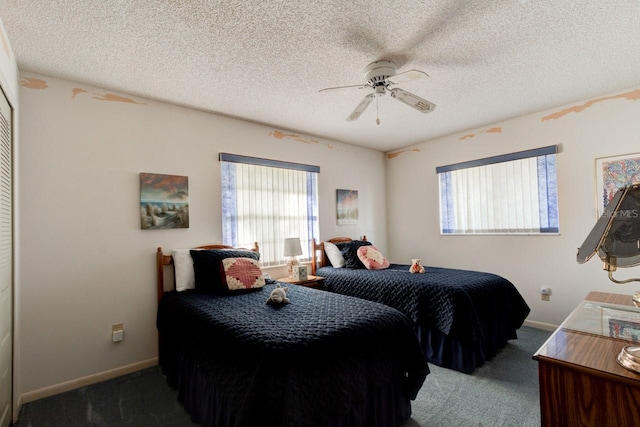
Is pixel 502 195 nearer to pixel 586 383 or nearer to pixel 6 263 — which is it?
pixel 586 383

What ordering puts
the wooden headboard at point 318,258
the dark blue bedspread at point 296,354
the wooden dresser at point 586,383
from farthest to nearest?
the wooden headboard at point 318,258 < the dark blue bedspread at point 296,354 < the wooden dresser at point 586,383

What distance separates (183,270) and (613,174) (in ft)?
14.0

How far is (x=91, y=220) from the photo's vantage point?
258 centimetres

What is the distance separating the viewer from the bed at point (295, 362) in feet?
4.55

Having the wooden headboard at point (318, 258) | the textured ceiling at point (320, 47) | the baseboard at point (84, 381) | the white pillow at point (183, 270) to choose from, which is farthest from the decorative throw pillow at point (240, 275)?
the textured ceiling at point (320, 47)

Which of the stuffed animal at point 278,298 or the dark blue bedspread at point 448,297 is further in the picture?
the dark blue bedspread at point 448,297

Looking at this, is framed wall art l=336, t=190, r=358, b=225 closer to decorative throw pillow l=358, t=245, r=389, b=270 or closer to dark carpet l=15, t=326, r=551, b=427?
decorative throw pillow l=358, t=245, r=389, b=270

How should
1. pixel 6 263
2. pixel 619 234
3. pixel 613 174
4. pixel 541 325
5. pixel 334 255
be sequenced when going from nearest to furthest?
pixel 619 234, pixel 6 263, pixel 613 174, pixel 541 325, pixel 334 255

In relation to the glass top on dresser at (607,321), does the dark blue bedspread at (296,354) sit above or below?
below

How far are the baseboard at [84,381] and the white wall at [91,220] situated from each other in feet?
0.04

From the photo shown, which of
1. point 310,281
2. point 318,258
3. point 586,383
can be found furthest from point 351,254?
point 586,383

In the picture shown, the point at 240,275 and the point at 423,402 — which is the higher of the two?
the point at 240,275

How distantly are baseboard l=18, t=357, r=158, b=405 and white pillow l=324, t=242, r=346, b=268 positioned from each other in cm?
218

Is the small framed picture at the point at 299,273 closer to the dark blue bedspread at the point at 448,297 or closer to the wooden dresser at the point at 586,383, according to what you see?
the dark blue bedspread at the point at 448,297
